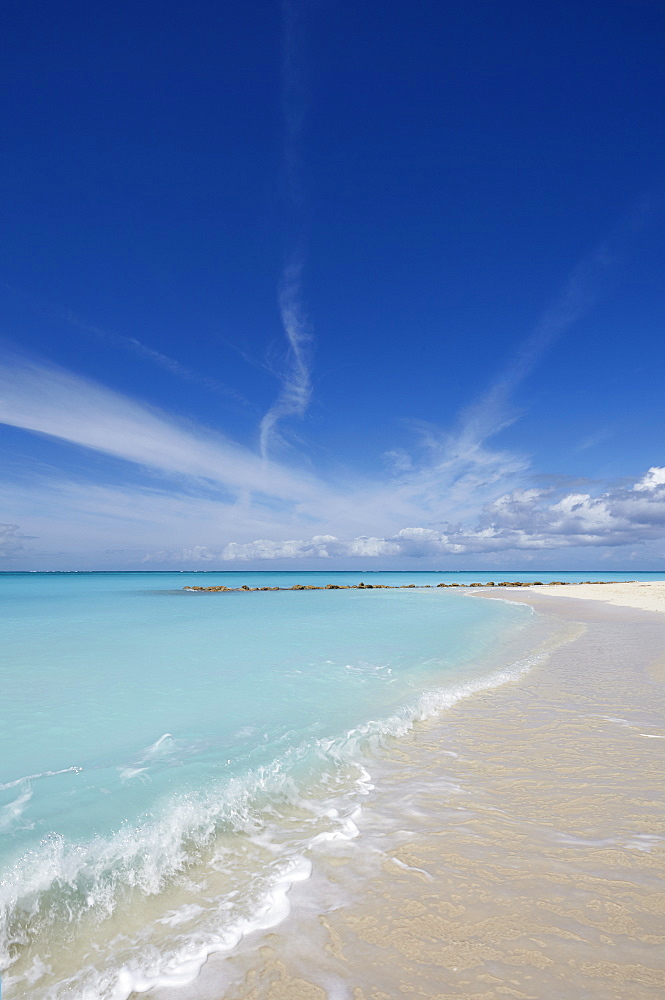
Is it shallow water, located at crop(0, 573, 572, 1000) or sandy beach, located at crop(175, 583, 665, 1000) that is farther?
shallow water, located at crop(0, 573, 572, 1000)

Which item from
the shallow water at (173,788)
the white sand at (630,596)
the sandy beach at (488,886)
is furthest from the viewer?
the white sand at (630,596)

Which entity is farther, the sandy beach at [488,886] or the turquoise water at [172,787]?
the turquoise water at [172,787]

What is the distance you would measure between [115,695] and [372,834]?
775cm

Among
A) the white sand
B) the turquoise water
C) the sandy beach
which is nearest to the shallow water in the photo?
the turquoise water

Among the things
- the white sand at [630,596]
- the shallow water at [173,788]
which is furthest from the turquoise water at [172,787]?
the white sand at [630,596]

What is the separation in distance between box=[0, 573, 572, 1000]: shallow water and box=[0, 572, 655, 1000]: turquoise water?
2 centimetres

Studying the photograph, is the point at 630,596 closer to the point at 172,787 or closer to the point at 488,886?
the point at 488,886

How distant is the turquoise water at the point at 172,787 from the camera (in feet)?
11.8

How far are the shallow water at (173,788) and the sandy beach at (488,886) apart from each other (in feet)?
1.26

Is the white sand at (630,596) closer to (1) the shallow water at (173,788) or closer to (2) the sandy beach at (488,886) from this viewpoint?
(1) the shallow water at (173,788)

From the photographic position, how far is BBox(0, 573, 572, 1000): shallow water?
11.7 feet

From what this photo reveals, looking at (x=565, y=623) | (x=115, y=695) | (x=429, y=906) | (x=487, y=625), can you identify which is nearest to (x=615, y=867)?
(x=429, y=906)

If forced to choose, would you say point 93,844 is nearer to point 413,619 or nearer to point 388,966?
point 388,966

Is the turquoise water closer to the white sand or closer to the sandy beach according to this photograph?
the sandy beach
